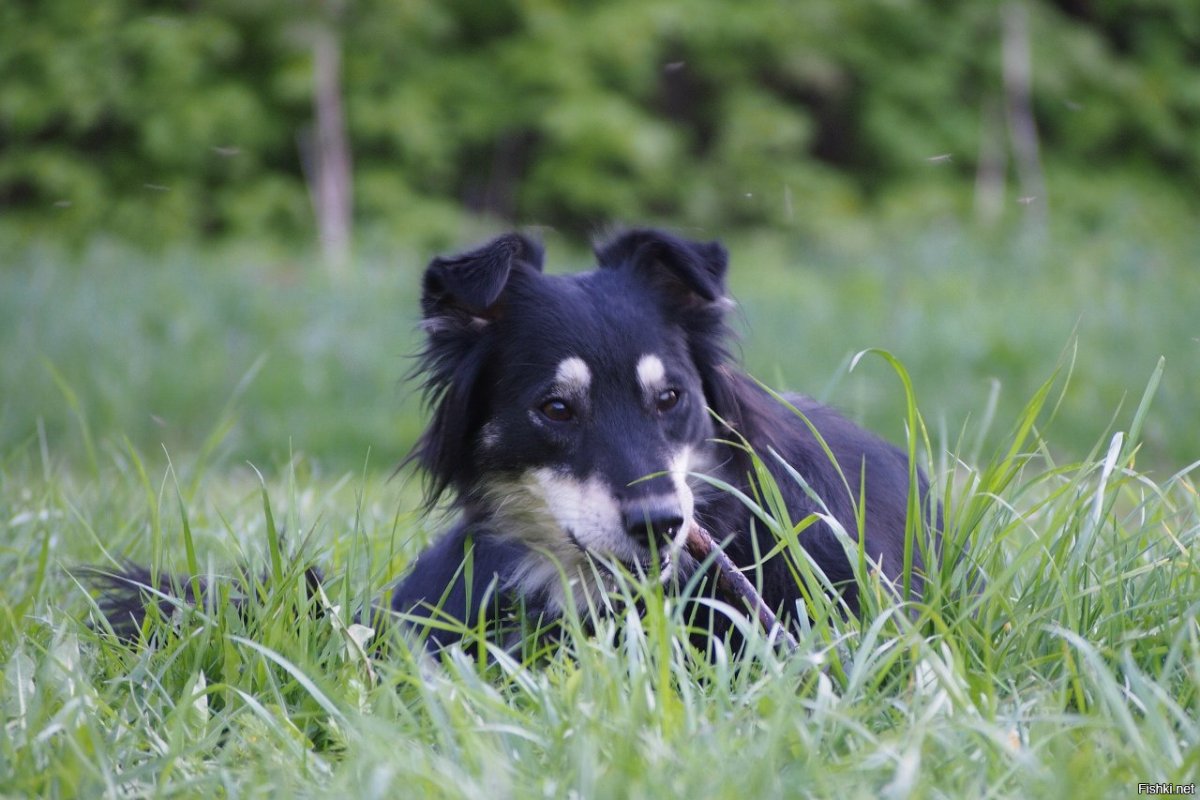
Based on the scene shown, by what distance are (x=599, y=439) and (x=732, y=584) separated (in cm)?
47

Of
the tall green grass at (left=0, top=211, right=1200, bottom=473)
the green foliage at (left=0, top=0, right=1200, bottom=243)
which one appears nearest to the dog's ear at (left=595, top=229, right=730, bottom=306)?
the tall green grass at (left=0, top=211, right=1200, bottom=473)

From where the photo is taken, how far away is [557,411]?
113 inches

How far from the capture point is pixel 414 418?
7.41 m

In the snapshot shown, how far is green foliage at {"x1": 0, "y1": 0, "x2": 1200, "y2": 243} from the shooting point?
12.1m

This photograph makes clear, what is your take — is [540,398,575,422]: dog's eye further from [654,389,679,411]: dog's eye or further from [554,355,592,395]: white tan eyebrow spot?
[654,389,679,411]: dog's eye

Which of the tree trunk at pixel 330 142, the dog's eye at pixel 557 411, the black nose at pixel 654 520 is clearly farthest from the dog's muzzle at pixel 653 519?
the tree trunk at pixel 330 142

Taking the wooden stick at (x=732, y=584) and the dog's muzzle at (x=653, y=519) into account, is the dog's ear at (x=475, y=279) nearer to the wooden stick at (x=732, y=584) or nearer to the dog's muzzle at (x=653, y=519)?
the dog's muzzle at (x=653, y=519)

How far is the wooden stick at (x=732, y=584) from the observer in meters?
2.44

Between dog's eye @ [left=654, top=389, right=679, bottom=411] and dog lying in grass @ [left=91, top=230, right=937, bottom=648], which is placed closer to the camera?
dog lying in grass @ [left=91, top=230, right=937, bottom=648]

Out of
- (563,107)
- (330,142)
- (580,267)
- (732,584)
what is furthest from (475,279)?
(563,107)

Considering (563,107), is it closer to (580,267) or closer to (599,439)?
(580,267)

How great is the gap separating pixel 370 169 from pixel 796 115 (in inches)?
193

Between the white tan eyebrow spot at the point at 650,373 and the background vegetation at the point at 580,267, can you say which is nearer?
the background vegetation at the point at 580,267

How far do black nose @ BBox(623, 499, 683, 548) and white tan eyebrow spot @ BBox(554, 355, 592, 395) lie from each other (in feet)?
1.26
